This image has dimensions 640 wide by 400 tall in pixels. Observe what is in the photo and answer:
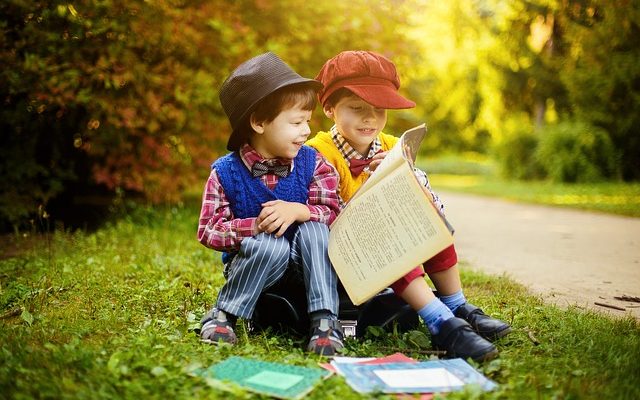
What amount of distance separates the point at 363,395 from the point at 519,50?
16398 mm

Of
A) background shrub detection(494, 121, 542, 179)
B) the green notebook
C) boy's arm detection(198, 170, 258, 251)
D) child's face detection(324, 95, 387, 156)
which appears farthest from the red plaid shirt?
background shrub detection(494, 121, 542, 179)

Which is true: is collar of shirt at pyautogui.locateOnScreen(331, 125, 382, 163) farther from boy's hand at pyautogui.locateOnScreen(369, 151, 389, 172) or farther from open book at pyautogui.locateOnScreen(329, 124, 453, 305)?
open book at pyautogui.locateOnScreen(329, 124, 453, 305)

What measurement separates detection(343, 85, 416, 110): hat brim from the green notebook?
1.29 metres

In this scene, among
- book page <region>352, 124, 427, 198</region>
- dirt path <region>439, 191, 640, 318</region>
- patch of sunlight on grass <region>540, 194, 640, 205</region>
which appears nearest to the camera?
book page <region>352, 124, 427, 198</region>

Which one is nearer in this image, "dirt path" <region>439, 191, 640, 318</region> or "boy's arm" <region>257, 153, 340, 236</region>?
"boy's arm" <region>257, 153, 340, 236</region>

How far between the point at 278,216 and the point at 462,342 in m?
0.90

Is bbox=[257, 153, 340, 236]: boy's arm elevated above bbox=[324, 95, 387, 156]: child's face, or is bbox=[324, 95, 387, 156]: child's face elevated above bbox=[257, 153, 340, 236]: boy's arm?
bbox=[324, 95, 387, 156]: child's face

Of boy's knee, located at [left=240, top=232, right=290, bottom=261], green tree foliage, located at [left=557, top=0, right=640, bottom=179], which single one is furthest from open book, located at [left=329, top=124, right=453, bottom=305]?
green tree foliage, located at [left=557, top=0, right=640, bottom=179]

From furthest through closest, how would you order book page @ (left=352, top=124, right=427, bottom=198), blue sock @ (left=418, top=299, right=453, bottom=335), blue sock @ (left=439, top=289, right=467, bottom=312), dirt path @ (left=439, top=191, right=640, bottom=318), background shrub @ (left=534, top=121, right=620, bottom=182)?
1. background shrub @ (left=534, top=121, right=620, bottom=182)
2. dirt path @ (left=439, top=191, right=640, bottom=318)
3. blue sock @ (left=439, top=289, right=467, bottom=312)
4. blue sock @ (left=418, top=299, right=453, bottom=335)
5. book page @ (left=352, top=124, right=427, bottom=198)

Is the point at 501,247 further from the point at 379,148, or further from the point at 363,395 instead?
the point at 363,395

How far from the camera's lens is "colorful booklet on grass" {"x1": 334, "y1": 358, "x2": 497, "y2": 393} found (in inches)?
84.7

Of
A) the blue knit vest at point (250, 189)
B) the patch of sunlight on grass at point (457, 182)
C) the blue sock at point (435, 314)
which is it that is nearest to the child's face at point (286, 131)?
the blue knit vest at point (250, 189)

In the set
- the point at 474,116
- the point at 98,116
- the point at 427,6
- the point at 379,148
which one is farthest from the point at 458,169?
the point at 379,148

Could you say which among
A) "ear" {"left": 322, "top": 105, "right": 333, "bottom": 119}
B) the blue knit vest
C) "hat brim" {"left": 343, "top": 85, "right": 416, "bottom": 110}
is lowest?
the blue knit vest
